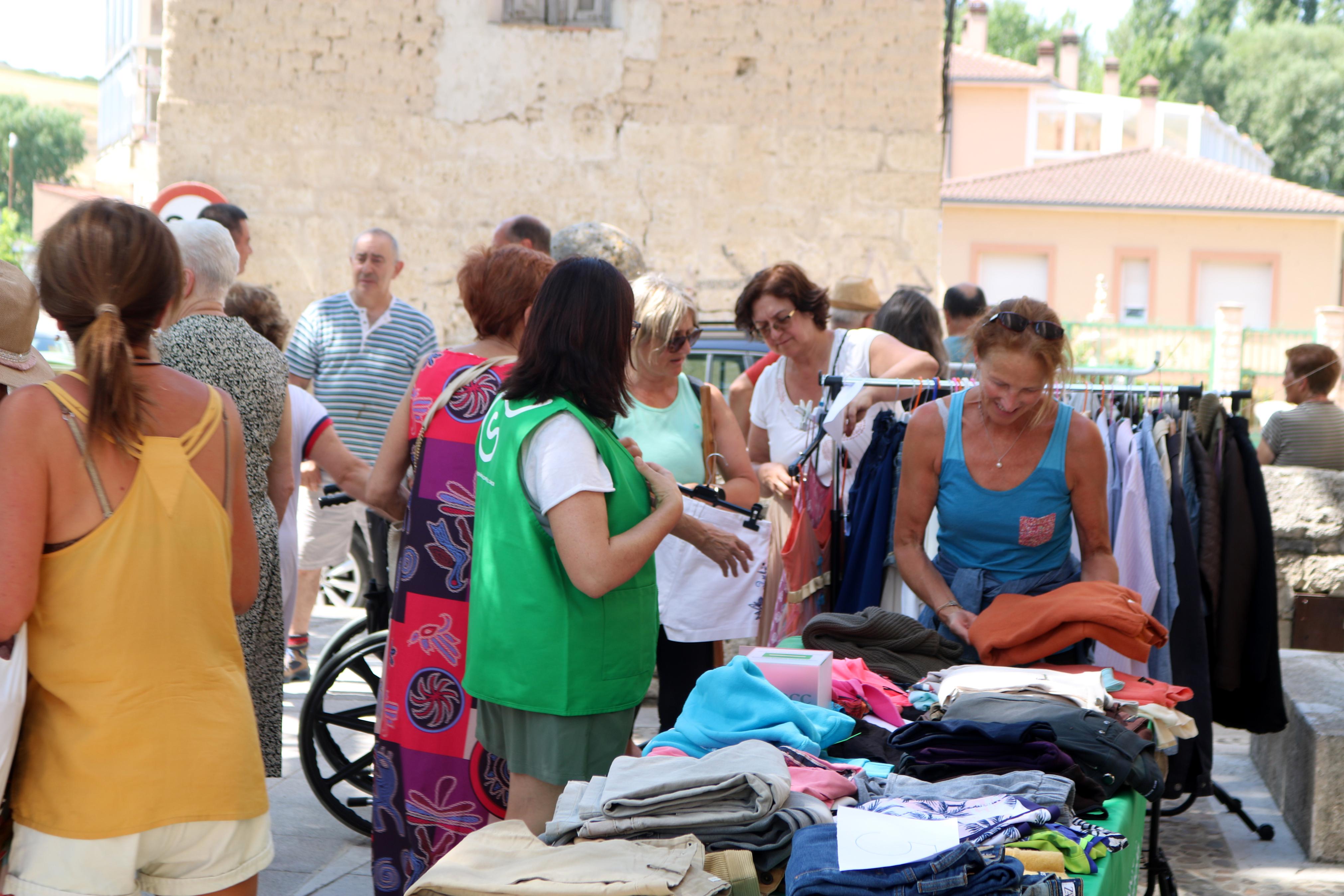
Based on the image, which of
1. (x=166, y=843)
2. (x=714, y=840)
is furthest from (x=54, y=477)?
(x=714, y=840)

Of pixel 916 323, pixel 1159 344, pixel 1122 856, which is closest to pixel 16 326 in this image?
pixel 1122 856

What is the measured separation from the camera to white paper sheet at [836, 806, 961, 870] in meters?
1.73

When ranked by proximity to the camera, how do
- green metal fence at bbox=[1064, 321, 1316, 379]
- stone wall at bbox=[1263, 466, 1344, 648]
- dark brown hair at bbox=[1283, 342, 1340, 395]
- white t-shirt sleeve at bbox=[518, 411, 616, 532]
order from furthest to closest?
green metal fence at bbox=[1064, 321, 1316, 379] → dark brown hair at bbox=[1283, 342, 1340, 395] → stone wall at bbox=[1263, 466, 1344, 648] → white t-shirt sleeve at bbox=[518, 411, 616, 532]

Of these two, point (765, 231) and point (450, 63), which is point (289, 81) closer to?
point (450, 63)

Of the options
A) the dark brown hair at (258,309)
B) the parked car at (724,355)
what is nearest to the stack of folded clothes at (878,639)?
the dark brown hair at (258,309)

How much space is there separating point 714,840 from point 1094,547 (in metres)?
1.90

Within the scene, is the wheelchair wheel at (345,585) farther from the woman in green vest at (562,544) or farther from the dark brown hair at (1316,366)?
the dark brown hair at (1316,366)

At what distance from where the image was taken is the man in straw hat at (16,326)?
224cm

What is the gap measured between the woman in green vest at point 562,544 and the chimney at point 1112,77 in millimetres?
50011

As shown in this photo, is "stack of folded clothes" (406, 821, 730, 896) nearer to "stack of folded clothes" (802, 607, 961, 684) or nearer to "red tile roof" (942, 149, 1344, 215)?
"stack of folded clothes" (802, 607, 961, 684)

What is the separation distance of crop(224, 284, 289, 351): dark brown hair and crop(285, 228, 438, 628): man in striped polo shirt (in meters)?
1.25

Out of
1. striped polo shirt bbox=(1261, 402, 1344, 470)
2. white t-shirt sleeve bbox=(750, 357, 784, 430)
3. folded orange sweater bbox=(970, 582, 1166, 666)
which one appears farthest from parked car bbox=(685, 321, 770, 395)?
folded orange sweater bbox=(970, 582, 1166, 666)

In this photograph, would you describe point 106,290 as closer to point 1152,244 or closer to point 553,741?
point 553,741

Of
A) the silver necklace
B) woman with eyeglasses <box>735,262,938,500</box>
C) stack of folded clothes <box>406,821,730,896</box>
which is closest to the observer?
stack of folded clothes <box>406,821,730,896</box>
